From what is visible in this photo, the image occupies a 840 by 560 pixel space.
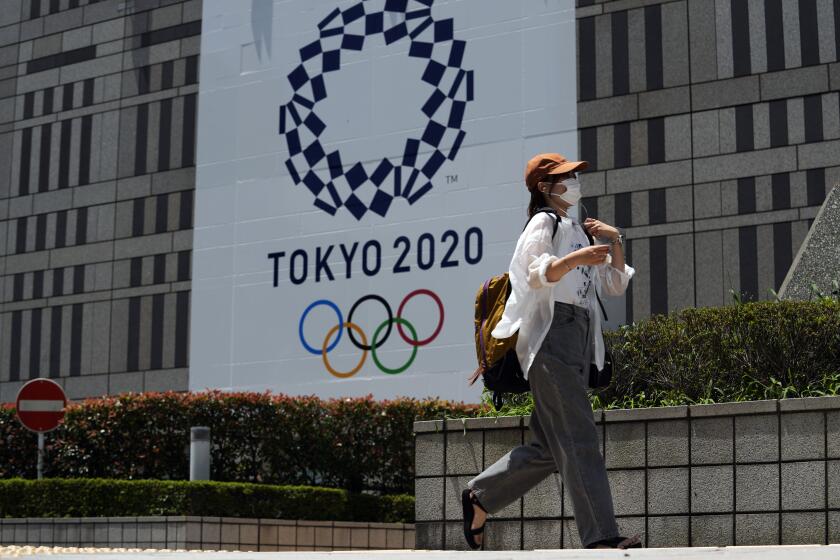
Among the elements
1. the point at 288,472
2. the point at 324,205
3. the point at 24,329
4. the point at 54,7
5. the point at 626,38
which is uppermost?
the point at 54,7

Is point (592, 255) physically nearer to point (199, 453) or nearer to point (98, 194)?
point (199, 453)

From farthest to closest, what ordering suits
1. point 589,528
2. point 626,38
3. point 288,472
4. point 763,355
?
point 626,38
point 288,472
point 763,355
point 589,528

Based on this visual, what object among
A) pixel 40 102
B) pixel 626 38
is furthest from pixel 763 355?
pixel 40 102

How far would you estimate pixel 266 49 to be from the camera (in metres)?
24.7

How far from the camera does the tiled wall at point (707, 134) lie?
65.5 ft

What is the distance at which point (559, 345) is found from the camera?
6.28m

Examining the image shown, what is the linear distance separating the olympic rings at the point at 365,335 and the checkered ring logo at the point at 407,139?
1.52 m

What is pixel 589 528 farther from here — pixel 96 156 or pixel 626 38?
pixel 96 156

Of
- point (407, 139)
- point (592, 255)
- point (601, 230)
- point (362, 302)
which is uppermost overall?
point (407, 139)

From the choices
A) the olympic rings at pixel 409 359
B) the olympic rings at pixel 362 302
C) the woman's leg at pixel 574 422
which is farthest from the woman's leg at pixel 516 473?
the olympic rings at pixel 362 302

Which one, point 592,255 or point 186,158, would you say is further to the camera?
point 186,158

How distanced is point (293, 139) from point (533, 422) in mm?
18042

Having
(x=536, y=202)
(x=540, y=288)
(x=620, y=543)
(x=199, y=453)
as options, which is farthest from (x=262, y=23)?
(x=620, y=543)

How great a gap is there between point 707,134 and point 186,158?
9667mm
